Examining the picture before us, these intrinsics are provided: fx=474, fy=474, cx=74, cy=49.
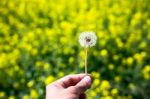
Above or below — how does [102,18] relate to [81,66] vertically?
above

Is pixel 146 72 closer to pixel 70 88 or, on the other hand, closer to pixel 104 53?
pixel 104 53

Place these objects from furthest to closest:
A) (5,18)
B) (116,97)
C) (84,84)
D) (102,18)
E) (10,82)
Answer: (5,18) → (102,18) → (10,82) → (116,97) → (84,84)

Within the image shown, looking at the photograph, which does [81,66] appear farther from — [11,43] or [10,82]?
[11,43]

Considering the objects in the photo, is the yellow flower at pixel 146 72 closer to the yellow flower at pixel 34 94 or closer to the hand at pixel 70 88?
the yellow flower at pixel 34 94

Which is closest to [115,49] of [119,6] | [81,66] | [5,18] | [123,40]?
[123,40]

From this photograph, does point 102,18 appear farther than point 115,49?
Yes
